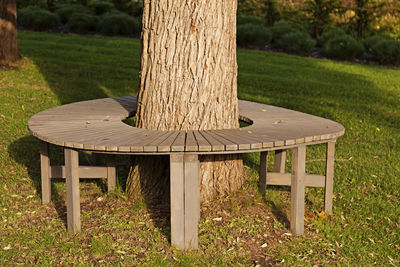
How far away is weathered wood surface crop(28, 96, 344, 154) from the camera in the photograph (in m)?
3.50

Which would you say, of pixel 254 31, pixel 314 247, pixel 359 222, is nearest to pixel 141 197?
pixel 314 247

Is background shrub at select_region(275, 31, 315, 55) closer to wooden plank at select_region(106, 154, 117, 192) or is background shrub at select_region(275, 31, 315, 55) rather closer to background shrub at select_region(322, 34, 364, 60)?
background shrub at select_region(322, 34, 364, 60)

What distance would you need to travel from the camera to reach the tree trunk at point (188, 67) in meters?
4.11

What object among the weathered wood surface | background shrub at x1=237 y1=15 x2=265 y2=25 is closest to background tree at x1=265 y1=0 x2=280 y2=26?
background shrub at x1=237 y1=15 x2=265 y2=25

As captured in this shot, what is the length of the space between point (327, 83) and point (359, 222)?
21.4ft

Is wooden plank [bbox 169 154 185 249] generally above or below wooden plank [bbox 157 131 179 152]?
below

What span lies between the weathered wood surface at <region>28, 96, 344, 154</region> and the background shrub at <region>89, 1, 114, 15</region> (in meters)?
15.4

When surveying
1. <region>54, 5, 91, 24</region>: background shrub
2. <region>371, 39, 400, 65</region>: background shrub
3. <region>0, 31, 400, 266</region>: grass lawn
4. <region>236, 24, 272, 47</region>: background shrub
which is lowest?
<region>0, 31, 400, 266</region>: grass lawn

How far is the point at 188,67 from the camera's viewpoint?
414 cm

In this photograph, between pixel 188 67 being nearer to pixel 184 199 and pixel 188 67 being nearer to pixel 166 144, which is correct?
pixel 166 144

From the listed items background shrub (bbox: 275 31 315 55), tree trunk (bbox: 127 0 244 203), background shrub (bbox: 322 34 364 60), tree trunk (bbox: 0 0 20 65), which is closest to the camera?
tree trunk (bbox: 127 0 244 203)

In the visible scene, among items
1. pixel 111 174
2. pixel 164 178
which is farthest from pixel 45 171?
pixel 164 178

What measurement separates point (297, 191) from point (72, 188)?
178 centimetres

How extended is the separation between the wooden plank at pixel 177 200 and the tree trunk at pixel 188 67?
25.9 inches
